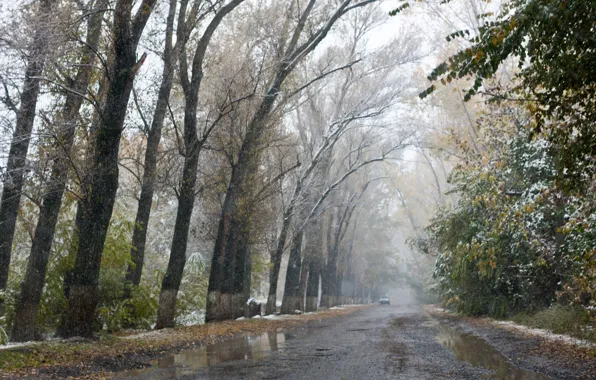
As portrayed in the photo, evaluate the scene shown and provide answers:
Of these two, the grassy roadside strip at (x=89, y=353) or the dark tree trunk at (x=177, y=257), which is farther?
the dark tree trunk at (x=177, y=257)

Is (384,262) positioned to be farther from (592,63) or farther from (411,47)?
(592,63)

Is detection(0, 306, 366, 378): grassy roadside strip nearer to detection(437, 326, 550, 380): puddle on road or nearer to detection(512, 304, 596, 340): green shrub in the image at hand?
detection(437, 326, 550, 380): puddle on road

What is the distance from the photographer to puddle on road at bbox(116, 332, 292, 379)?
8.42 meters

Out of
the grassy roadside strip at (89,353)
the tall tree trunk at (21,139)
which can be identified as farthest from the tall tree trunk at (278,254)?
the tall tree trunk at (21,139)

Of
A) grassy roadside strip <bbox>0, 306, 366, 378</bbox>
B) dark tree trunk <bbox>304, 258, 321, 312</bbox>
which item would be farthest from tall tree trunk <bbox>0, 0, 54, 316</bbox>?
dark tree trunk <bbox>304, 258, 321, 312</bbox>

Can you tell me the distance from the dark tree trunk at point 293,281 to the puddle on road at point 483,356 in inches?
592

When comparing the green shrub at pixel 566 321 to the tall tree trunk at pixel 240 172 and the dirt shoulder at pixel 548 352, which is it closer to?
the dirt shoulder at pixel 548 352

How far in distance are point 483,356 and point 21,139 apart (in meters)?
9.55

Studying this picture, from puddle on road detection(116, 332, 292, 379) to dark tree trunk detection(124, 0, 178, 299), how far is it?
399 cm

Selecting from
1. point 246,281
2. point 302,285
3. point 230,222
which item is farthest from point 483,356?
point 302,285

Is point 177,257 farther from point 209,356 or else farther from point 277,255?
point 277,255

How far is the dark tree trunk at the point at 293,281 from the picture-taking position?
2944cm

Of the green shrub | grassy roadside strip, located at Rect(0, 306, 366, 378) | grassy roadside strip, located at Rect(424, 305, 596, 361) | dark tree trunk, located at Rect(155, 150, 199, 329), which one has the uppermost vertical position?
dark tree trunk, located at Rect(155, 150, 199, 329)

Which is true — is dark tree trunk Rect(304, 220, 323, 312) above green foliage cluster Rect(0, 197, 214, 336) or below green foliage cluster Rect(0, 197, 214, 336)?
above
